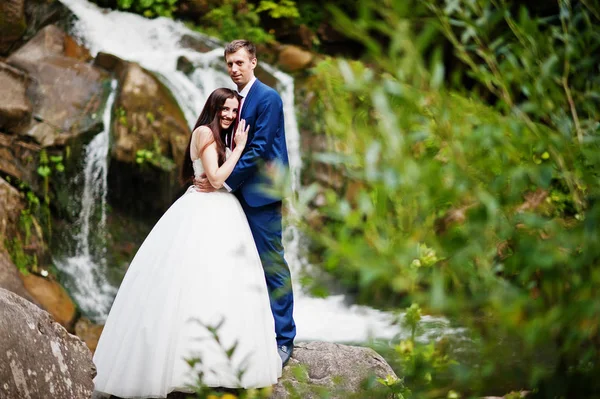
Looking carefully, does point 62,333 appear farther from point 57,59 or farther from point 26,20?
point 26,20

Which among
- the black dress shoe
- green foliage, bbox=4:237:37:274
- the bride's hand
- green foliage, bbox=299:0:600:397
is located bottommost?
green foliage, bbox=4:237:37:274

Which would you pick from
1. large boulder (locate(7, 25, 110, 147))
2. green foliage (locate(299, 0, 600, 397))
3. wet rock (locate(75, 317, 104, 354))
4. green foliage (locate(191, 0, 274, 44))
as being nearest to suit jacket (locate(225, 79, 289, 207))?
green foliage (locate(299, 0, 600, 397))

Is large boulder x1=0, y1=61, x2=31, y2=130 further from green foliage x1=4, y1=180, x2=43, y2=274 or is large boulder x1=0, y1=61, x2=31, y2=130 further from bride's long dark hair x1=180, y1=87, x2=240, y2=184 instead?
bride's long dark hair x1=180, y1=87, x2=240, y2=184

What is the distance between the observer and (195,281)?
376 centimetres

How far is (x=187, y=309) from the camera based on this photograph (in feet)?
12.1

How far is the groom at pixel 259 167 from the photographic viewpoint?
4.09 metres

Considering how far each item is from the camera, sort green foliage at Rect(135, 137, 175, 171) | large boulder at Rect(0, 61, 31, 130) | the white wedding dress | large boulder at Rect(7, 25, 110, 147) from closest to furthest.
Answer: the white wedding dress → large boulder at Rect(0, 61, 31, 130) → large boulder at Rect(7, 25, 110, 147) → green foliage at Rect(135, 137, 175, 171)

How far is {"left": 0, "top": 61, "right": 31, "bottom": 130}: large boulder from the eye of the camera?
8672 mm

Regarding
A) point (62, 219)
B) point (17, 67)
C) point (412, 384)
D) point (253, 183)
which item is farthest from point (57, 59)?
point (412, 384)

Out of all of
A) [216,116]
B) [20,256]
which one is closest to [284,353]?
[216,116]

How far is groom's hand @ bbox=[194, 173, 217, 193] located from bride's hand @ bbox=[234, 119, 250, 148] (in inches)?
10.8

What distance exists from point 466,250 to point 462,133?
368mm

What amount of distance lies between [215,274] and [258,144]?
0.82 meters

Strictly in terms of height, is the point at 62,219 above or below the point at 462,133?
below
